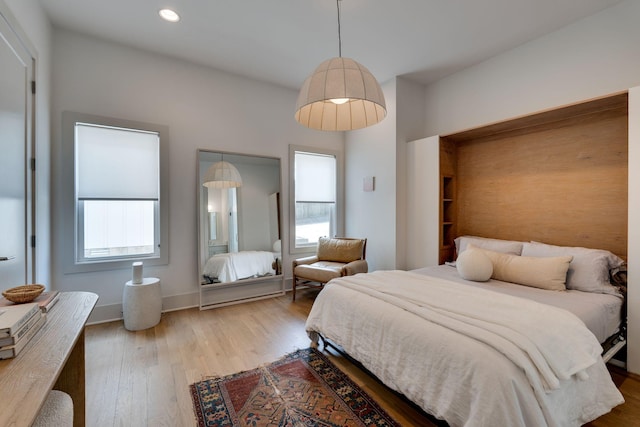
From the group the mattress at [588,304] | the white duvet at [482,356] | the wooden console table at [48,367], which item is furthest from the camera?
the mattress at [588,304]

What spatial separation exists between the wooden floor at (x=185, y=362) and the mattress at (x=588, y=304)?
432mm

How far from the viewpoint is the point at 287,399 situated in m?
1.86

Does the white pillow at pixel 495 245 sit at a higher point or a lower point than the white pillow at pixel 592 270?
higher

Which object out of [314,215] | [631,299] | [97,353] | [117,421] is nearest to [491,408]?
[631,299]

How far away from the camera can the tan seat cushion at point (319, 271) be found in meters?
3.48

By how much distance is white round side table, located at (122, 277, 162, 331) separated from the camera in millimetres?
2887

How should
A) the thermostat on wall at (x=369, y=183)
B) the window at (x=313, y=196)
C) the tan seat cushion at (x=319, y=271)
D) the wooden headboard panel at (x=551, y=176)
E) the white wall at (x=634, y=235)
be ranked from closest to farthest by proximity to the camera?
the white wall at (x=634, y=235) → the wooden headboard panel at (x=551, y=176) → the tan seat cushion at (x=319, y=271) → the thermostat on wall at (x=369, y=183) → the window at (x=313, y=196)

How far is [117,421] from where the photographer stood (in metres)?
1.65

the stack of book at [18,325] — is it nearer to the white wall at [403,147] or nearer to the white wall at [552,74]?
the white wall at [403,147]

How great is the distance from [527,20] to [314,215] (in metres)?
3.37

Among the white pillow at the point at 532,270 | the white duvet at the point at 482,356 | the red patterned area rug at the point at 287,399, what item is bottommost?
the red patterned area rug at the point at 287,399

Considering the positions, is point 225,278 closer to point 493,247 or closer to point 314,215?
point 314,215

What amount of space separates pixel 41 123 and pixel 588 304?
465 centimetres

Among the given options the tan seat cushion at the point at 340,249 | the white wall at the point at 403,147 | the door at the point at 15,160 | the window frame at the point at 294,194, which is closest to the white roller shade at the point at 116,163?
the door at the point at 15,160
